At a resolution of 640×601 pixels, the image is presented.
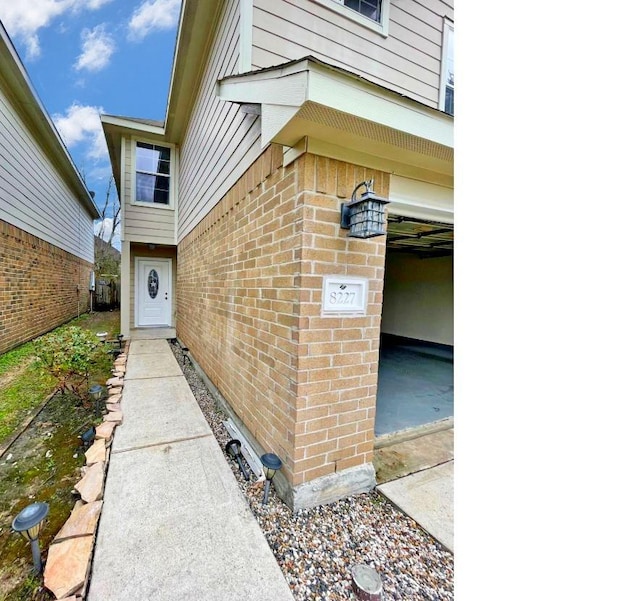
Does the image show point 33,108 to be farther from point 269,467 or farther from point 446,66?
point 269,467

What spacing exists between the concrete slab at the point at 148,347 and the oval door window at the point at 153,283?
201cm

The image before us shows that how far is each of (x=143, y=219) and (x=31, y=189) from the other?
2.46 m

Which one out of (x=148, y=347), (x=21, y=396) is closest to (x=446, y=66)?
(x=21, y=396)

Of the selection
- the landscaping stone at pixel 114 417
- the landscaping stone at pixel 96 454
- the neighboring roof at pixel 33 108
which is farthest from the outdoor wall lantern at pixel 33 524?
the neighboring roof at pixel 33 108

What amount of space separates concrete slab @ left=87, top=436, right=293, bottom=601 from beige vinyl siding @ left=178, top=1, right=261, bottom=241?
8.87ft

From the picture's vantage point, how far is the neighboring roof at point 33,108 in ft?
17.4

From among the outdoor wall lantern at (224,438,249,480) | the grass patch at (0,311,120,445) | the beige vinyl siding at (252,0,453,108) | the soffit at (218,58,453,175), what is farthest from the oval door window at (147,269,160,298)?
the soffit at (218,58,453,175)

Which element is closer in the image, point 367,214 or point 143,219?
point 367,214

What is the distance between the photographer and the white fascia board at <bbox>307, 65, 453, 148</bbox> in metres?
1.55

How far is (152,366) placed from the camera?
17.0ft

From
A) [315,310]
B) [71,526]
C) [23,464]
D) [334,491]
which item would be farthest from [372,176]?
[23,464]

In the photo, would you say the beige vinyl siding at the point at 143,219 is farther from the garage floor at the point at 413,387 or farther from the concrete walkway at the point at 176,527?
the garage floor at the point at 413,387
